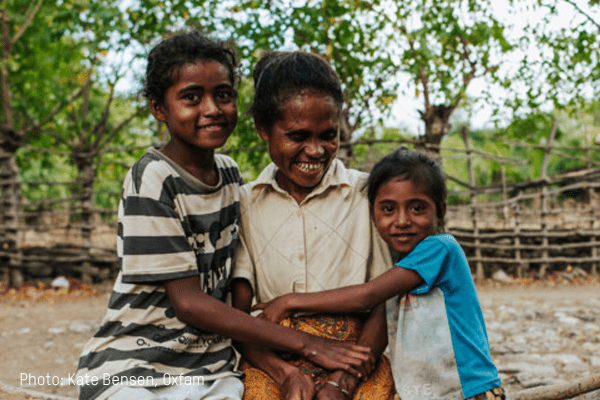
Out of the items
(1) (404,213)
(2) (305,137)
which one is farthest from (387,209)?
(2) (305,137)

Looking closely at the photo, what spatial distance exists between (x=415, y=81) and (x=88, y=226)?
6566 millimetres

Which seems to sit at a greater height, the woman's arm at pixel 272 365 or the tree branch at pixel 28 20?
the tree branch at pixel 28 20

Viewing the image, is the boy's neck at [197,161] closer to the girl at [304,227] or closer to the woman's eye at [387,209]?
the girl at [304,227]

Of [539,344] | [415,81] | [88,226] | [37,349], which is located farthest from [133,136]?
[539,344]

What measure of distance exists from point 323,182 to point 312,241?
211 millimetres

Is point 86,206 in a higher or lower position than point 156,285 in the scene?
lower

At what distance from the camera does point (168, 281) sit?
1531mm

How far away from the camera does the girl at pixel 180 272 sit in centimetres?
151

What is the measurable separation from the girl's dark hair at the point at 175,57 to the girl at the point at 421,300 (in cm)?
68

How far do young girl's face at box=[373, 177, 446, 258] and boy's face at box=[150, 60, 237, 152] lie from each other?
0.58 meters

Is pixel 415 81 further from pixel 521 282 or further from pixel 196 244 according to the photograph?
pixel 521 282

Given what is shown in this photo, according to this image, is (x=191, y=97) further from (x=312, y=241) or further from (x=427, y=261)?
(x=427, y=261)

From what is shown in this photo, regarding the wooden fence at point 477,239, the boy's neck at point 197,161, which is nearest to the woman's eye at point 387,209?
the boy's neck at point 197,161

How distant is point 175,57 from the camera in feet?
5.40
